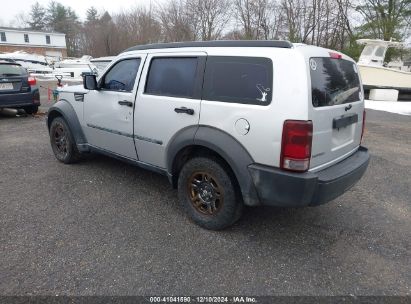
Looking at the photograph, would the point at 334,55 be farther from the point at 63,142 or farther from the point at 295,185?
the point at 63,142

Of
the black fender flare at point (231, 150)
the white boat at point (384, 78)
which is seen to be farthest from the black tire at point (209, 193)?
the white boat at point (384, 78)

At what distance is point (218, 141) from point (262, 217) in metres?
1.21

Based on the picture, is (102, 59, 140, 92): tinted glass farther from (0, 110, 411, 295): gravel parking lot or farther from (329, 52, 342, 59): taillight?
(329, 52, 342, 59): taillight

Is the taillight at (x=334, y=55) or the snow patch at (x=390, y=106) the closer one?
the taillight at (x=334, y=55)

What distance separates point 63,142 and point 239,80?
350cm

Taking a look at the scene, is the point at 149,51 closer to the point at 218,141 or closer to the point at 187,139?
the point at 187,139

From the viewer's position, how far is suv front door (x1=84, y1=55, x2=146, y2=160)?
394cm

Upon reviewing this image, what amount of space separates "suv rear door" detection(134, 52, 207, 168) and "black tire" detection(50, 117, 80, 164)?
1.68 metres

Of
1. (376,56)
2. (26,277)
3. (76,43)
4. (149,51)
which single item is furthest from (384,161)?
(76,43)

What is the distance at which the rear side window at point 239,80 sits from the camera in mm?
2781

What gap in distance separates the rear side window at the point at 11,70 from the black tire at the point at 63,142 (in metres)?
4.33

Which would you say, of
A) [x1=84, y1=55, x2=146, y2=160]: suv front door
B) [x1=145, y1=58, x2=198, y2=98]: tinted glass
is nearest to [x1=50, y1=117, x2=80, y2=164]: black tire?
[x1=84, y1=55, x2=146, y2=160]: suv front door

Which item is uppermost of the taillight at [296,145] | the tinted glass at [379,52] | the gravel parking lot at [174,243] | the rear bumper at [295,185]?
the tinted glass at [379,52]

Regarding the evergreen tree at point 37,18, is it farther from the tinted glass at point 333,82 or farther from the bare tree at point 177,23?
the tinted glass at point 333,82
